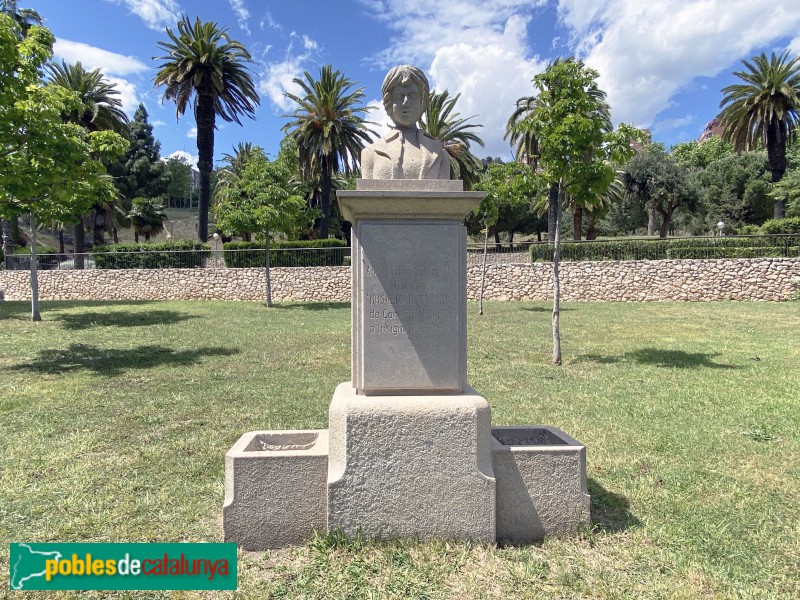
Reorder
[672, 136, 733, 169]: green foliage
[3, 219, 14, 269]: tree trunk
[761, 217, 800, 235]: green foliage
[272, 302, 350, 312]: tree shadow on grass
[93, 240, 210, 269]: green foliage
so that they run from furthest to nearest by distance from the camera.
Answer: [672, 136, 733, 169]: green foliage < [3, 219, 14, 269]: tree trunk < [93, 240, 210, 269]: green foliage < [761, 217, 800, 235]: green foliage < [272, 302, 350, 312]: tree shadow on grass

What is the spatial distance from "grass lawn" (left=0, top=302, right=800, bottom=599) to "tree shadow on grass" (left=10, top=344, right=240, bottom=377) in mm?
70

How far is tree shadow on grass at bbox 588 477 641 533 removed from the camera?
3385mm

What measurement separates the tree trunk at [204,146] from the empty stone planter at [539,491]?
2600cm

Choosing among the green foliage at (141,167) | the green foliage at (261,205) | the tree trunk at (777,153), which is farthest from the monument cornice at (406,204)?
the green foliage at (141,167)

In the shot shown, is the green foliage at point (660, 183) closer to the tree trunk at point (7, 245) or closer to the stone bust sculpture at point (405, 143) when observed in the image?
the stone bust sculpture at point (405, 143)

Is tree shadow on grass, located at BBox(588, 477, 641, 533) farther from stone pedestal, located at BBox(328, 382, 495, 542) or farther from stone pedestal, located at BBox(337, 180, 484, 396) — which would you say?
stone pedestal, located at BBox(337, 180, 484, 396)

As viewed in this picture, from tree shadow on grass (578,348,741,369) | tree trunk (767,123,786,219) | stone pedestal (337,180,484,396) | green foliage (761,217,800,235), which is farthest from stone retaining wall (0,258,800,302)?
stone pedestal (337,180,484,396)

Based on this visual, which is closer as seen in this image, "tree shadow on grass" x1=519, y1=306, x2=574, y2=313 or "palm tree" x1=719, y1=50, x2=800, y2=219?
"tree shadow on grass" x1=519, y1=306, x2=574, y2=313

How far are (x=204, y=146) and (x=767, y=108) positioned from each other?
1177 inches

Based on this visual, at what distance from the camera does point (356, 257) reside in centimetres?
337

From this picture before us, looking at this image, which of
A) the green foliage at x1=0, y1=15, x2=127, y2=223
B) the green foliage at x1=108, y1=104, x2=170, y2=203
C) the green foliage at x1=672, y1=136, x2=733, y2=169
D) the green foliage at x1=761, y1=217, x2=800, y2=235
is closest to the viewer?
the green foliage at x1=0, y1=15, x2=127, y2=223

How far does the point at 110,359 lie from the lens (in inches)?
373

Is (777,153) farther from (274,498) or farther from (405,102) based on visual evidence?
(274,498)

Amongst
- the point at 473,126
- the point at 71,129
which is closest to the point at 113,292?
the point at 71,129
